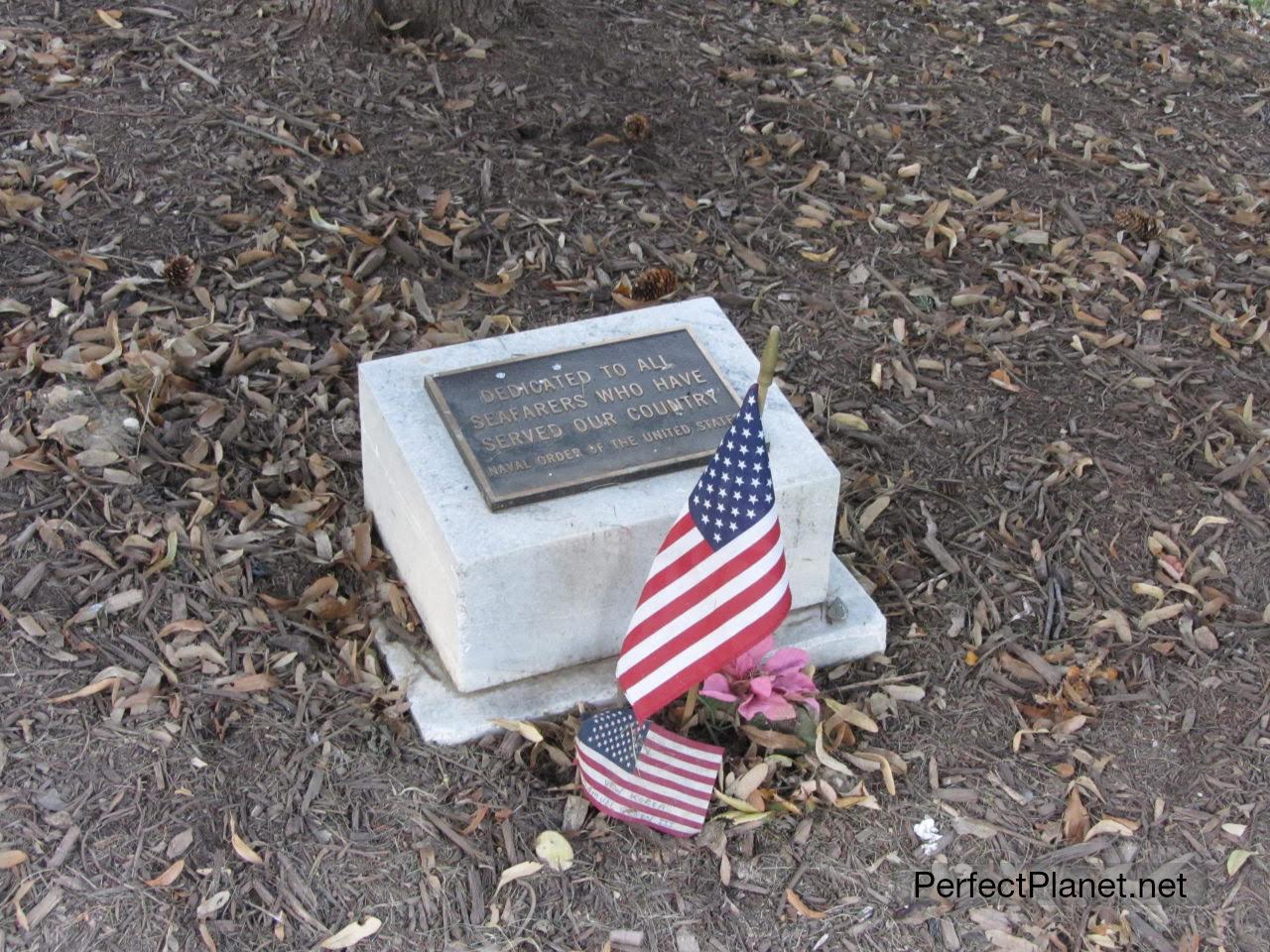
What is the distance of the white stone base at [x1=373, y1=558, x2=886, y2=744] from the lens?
11.9 feet

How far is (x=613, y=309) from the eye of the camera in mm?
5004

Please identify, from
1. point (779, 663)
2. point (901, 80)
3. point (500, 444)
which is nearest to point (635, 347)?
point (500, 444)

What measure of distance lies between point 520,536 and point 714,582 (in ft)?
1.73

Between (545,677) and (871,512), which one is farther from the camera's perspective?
(871,512)

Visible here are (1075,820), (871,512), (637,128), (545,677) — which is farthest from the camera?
(637,128)

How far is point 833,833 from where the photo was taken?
3479mm

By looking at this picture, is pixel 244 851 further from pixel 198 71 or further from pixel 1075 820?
pixel 198 71

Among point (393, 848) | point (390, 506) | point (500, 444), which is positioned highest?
point (500, 444)

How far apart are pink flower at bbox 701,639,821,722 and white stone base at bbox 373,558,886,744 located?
0.64 ft

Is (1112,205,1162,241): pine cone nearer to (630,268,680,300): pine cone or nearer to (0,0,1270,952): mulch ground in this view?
(0,0,1270,952): mulch ground

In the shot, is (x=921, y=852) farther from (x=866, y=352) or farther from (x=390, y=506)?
(x=866, y=352)

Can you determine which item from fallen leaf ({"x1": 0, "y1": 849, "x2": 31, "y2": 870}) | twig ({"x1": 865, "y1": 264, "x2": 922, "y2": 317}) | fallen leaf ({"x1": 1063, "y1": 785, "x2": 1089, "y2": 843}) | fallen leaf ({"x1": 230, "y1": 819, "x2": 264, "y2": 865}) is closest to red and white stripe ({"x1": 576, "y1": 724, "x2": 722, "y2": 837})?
fallen leaf ({"x1": 230, "y1": 819, "x2": 264, "y2": 865})

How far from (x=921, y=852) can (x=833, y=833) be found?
22 centimetres

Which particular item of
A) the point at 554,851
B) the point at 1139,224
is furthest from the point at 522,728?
the point at 1139,224
